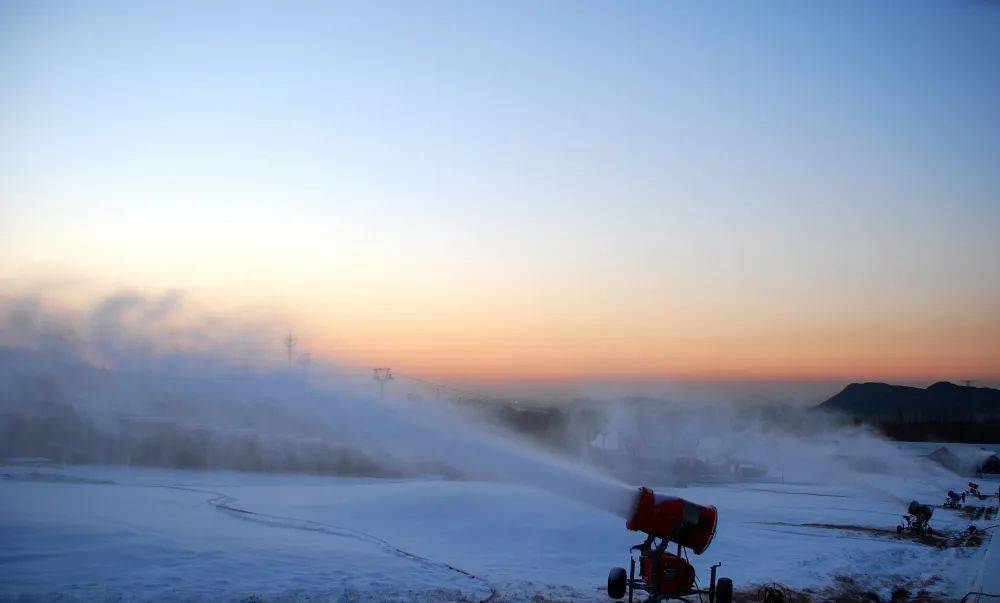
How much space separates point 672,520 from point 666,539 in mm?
660

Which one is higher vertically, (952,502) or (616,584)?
(616,584)

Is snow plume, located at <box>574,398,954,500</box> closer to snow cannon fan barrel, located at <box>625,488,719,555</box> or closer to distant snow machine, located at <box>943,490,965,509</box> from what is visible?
distant snow machine, located at <box>943,490,965,509</box>

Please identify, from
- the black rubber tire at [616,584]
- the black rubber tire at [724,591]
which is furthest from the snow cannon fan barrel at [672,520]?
the black rubber tire at [616,584]

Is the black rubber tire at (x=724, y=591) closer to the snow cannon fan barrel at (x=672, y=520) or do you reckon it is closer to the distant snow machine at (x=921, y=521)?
the snow cannon fan barrel at (x=672, y=520)

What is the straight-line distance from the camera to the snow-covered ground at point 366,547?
18.4 meters

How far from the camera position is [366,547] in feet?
76.5

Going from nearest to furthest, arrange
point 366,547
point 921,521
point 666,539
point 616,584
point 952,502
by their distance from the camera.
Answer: point 616,584 < point 666,539 < point 366,547 < point 921,521 < point 952,502

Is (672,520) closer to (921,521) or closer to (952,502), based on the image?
(921,521)

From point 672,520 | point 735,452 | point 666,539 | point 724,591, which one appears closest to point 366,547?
point 666,539

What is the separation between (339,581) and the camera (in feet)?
62.1

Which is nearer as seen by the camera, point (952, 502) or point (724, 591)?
point (724, 591)

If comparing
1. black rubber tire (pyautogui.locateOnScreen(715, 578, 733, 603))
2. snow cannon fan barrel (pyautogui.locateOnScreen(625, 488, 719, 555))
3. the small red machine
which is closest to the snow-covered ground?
the small red machine

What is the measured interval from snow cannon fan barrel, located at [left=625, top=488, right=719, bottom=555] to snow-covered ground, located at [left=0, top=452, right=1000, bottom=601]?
11.3 feet

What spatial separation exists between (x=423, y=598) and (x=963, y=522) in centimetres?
3872
